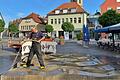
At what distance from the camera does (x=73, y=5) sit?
278 feet

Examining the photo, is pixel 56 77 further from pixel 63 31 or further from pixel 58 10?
pixel 58 10

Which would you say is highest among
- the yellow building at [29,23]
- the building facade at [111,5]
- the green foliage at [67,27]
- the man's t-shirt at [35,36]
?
the building facade at [111,5]

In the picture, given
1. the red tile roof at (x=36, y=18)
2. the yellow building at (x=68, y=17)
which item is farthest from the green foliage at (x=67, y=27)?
the red tile roof at (x=36, y=18)

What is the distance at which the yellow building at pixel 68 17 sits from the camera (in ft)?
262

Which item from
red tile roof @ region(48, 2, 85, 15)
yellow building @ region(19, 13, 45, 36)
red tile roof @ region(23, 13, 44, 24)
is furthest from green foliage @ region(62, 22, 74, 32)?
red tile roof @ region(23, 13, 44, 24)

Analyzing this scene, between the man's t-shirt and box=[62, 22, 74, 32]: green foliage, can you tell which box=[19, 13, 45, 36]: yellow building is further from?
the man's t-shirt

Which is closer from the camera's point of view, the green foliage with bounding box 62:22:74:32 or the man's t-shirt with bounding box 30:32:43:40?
the man's t-shirt with bounding box 30:32:43:40

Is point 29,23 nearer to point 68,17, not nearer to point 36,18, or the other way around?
point 36,18

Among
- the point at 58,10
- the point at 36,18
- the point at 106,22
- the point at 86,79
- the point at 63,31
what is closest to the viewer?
the point at 86,79

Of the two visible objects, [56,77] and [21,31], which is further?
[21,31]

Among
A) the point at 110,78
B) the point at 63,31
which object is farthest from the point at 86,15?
the point at 110,78

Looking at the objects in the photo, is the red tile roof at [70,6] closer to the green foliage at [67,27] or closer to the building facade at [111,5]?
the building facade at [111,5]

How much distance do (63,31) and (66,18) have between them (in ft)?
15.2

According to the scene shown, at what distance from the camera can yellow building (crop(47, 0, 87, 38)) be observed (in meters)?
80.0
